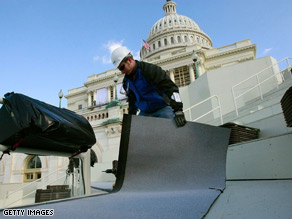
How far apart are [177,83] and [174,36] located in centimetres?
2524

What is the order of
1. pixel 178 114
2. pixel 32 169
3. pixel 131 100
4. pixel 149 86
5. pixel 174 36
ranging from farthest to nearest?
pixel 174 36
pixel 32 169
pixel 131 100
pixel 149 86
pixel 178 114

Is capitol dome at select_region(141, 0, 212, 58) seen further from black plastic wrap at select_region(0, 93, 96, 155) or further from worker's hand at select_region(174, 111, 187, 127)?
black plastic wrap at select_region(0, 93, 96, 155)

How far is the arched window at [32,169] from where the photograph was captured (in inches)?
553

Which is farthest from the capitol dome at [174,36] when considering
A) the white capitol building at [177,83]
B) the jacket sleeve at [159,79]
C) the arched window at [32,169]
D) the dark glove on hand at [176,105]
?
the dark glove on hand at [176,105]

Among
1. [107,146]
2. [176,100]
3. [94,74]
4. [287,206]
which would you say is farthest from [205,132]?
[94,74]

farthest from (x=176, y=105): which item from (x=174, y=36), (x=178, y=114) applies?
(x=174, y=36)

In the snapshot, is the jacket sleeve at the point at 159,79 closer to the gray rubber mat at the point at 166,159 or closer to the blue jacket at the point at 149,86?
the blue jacket at the point at 149,86

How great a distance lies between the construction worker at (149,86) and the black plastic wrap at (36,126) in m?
0.85

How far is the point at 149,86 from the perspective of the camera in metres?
2.54

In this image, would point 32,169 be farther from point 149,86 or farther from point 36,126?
point 36,126

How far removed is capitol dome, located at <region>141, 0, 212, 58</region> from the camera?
54.1 meters

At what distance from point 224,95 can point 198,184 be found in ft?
25.8

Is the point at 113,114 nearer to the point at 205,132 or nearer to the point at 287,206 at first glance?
the point at 205,132

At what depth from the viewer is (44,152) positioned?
208cm
